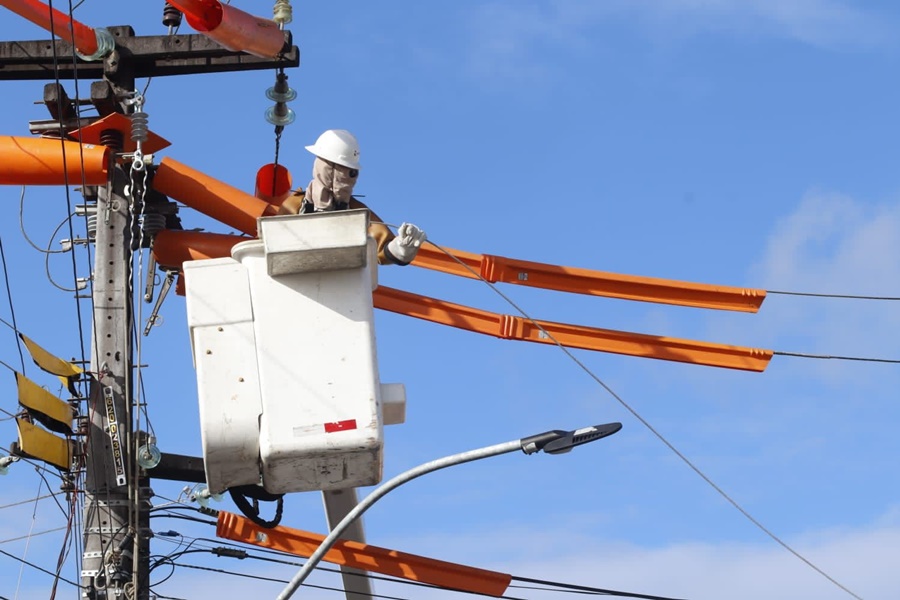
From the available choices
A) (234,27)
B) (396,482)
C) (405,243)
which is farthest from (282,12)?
(396,482)

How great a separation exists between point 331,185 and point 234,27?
151cm

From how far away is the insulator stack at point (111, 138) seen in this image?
11.7m

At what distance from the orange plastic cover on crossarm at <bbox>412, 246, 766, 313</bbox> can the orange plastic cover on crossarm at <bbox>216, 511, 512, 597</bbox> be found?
7.38ft

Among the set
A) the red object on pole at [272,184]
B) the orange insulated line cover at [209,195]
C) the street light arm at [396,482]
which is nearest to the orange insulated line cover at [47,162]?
the orange insulated line cover at [209,195]

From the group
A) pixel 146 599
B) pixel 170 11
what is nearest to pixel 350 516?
pixel 146 599

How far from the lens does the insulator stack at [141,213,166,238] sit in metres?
12.2

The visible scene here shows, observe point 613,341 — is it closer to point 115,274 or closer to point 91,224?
point 115,274

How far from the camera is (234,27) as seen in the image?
11.2 metres

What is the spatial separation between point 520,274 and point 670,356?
135 cm

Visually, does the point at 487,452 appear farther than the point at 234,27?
No

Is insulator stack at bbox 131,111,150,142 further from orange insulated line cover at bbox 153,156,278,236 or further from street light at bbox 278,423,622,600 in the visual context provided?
street light at bbox 278,423,622,600

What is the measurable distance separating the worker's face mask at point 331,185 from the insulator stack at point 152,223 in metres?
1.95

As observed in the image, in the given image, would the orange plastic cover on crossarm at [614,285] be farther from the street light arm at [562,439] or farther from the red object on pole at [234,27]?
the street light arm at [562,439]

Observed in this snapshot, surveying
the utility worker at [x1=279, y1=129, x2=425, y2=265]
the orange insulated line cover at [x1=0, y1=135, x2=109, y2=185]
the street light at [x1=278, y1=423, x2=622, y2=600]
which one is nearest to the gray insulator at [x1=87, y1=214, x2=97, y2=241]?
the orange insulated line cover at [x1=0, y1=135, x2=109, y2=185]
